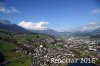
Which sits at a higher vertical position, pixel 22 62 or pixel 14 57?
pixel 14 57

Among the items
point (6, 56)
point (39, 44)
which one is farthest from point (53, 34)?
point (6, 56)

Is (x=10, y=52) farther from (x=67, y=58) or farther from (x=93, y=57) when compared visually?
(x=93, y=57)

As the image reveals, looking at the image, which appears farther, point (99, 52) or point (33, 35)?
point (33, 35)

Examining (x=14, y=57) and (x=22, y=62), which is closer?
(x=22, y=62)

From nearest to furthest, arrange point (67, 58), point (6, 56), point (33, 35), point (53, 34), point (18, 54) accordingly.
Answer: point (67, 58)
point (6, 56)
point (18, 54)
point (53, 34)
point (33, 35)

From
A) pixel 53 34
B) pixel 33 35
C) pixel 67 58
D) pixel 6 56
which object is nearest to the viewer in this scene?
pixel 67 58

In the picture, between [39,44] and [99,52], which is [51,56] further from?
[99,52]

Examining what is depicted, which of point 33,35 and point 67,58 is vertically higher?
point 33,35

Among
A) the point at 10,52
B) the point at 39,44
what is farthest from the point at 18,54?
the point at 39,44

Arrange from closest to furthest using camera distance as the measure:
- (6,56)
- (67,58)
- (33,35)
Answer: (67,58) → (6,56) → (33,35)
